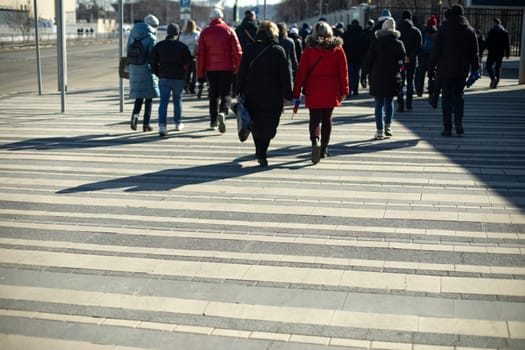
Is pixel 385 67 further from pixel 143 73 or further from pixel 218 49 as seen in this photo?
pixel 143 73

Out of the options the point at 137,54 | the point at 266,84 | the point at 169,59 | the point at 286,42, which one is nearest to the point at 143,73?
the point at 137,54

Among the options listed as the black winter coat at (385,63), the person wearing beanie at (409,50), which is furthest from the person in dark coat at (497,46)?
the black winter coat at (385,63)

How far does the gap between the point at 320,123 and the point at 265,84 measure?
0.94m

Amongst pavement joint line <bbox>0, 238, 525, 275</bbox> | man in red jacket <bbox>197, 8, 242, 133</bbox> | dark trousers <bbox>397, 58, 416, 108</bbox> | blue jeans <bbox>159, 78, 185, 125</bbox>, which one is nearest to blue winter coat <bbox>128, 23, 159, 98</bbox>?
blue jeans <bbox>159, 78, 185, 125</bbox>

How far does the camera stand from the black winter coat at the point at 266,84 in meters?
10.1

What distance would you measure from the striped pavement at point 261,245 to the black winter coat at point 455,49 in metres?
1.07

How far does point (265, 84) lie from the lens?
10133 millimetres

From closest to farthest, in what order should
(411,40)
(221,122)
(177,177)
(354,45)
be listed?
(177,177), (221,122), (411,40), (354,45)

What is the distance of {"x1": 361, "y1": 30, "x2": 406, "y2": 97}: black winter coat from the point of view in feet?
39.6

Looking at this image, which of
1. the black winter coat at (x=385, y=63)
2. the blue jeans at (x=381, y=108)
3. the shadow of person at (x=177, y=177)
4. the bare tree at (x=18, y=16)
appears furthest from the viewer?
the bare tree at (x=18, y=16)

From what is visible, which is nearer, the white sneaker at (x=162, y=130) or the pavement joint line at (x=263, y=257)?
the pavement joint line at (x=263, y=257)

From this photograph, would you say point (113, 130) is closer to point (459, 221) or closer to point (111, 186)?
point (111, 186)

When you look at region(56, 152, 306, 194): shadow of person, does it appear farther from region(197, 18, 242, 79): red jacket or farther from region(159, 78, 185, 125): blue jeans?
region(197, 18, 242, 79): red jacket

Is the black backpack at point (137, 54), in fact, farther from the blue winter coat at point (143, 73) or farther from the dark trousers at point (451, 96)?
the dark trousers at point (451, 96)
